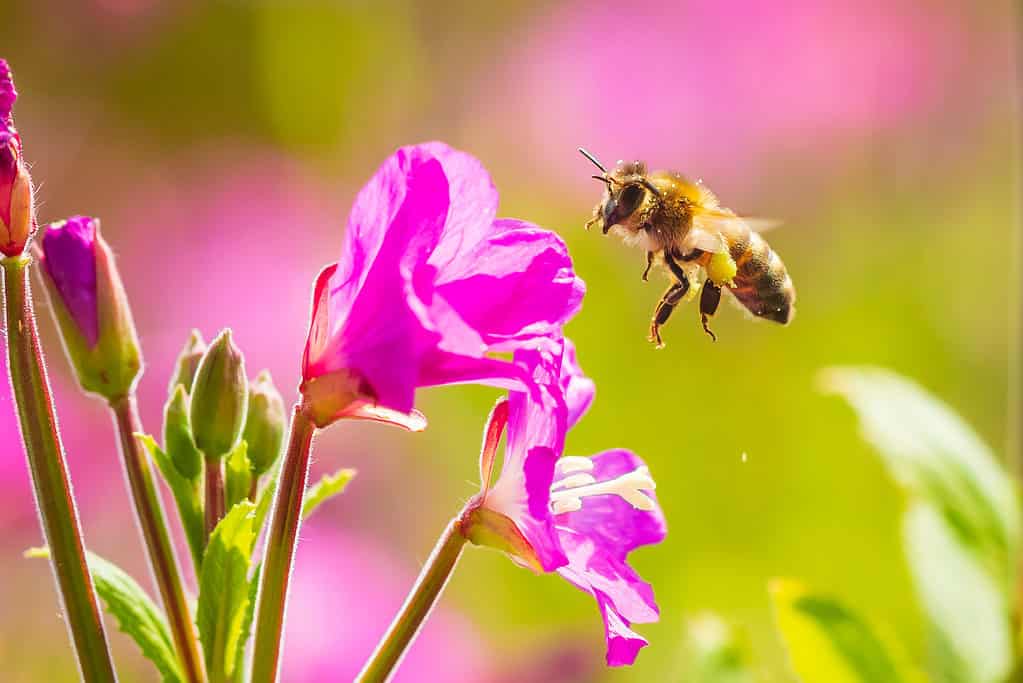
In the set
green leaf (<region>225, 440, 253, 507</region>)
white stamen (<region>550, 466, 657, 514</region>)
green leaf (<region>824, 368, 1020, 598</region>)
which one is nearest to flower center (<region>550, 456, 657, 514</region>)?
white stamen (<region>550, 466, 657, 514</region>)

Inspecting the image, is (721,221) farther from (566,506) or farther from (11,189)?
(11,189)

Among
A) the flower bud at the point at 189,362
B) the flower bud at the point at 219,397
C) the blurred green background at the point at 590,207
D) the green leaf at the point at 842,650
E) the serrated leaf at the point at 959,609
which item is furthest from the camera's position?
the blurred green background at the point at 590,207

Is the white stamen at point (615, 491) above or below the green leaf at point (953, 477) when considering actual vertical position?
above

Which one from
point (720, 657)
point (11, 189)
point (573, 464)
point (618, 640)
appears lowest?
A: point (720, 657)

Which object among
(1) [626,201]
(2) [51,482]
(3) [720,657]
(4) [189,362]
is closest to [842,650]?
(3) [720,657]

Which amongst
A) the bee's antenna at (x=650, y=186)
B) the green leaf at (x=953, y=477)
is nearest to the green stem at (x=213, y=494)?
the bee's antenna at (x=650, y=186)

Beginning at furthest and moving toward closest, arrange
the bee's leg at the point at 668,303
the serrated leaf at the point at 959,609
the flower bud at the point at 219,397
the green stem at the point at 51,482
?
the serrated leaf at the point at 959,609 < the bee's leg at the point at 668,303 < the flower bud at the point at 219,397 < the green stem at the point at 51,482

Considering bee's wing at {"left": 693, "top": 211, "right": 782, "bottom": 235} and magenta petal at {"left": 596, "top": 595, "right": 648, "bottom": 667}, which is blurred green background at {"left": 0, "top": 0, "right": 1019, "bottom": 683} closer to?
bee's wing at {"left": 693, "top": 211, "right": 782, "bottom": 235}

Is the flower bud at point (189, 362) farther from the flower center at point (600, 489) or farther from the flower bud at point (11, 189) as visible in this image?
the flower center at point (600, 489)
